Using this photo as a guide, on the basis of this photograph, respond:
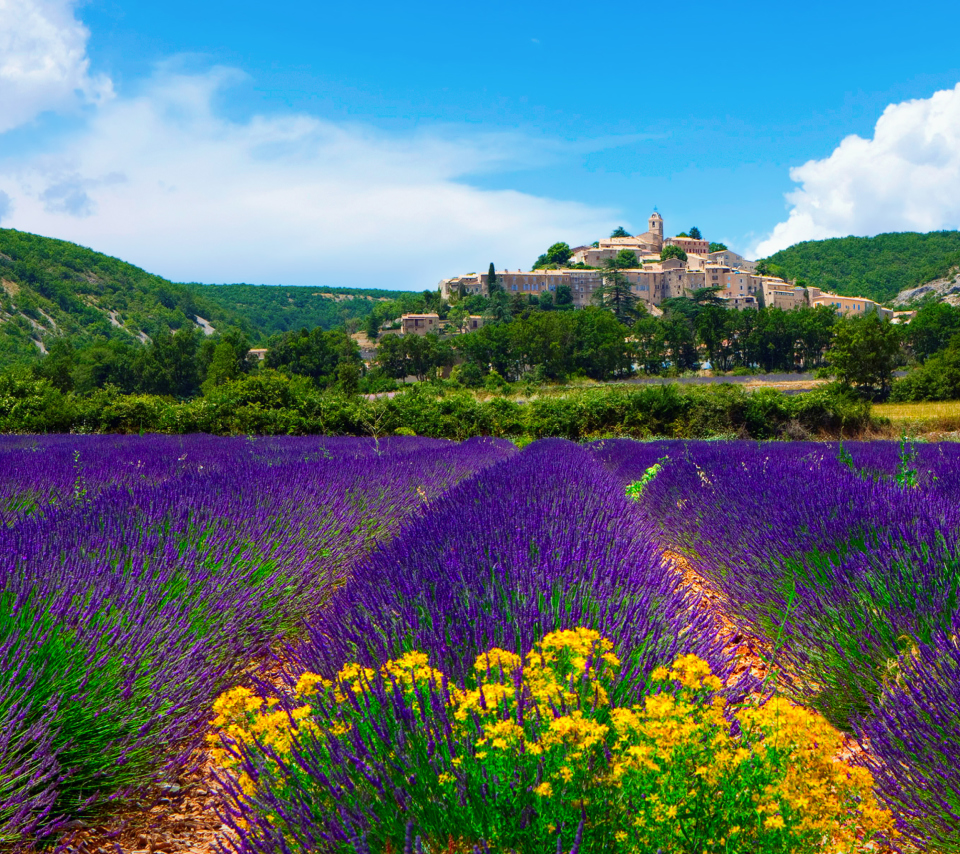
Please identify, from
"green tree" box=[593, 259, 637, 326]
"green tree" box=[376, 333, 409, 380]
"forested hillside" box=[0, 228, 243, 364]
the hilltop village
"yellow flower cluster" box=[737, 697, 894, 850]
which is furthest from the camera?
the hilltop village

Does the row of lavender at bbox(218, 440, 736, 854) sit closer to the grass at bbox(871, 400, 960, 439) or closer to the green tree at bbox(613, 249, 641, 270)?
the grass at bbox(871, 400, 960, 439)

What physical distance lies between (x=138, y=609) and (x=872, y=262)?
137m

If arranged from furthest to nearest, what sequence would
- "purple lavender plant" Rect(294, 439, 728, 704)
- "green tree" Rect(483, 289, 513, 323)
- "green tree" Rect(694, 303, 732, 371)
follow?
"green tree" Rect(483, 289, 513, 323) < "green tree" Rect(694, 303, 732, 371) < "purple lavender plant" Rect(294, 439, 728, 704)

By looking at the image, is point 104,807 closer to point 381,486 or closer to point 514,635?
point 514,635

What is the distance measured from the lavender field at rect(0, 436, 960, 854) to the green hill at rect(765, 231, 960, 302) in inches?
4837

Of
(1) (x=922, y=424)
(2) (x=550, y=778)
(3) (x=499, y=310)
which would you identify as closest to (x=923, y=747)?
(2) (x=550, y=778)

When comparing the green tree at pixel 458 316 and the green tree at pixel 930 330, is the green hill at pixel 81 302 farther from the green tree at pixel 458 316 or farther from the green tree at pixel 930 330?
the green tree at pixel 930 330

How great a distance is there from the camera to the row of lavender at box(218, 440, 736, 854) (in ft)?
3.88

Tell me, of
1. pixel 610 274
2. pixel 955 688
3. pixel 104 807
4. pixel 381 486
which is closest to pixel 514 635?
pixel 955 688

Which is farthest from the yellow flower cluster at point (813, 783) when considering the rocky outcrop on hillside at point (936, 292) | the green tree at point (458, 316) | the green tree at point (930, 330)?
the rocky outcrop on hillside at point (936, 292)

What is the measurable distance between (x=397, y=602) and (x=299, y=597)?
3.96ft

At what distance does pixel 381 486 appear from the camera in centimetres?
527

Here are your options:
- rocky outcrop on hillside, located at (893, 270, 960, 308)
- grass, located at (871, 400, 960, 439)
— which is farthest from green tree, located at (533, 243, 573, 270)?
grass, located at (871, 400, 960, 439)

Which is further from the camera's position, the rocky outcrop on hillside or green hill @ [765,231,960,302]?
green hill @ [765,231,960,302]
